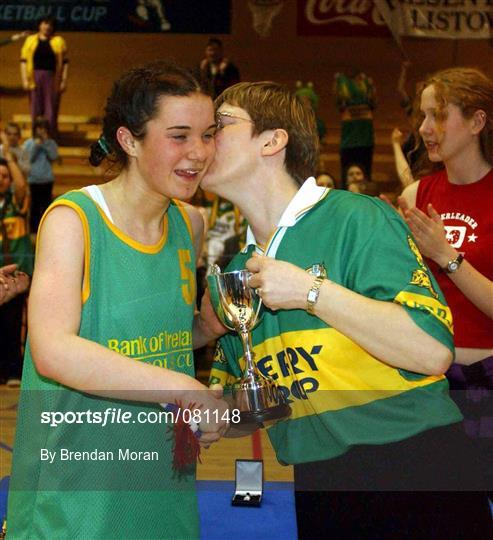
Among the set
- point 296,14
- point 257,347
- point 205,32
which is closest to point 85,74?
point 205,32

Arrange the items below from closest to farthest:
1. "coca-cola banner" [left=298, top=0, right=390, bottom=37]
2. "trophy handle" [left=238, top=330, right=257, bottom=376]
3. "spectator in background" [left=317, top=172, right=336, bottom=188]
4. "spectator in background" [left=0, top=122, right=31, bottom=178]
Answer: "trophy handle" [left=238, top=330, right=257, bottom=376] → "spectator in background" [left=317, top=172, right=336, bottom=188] → "spectator in background" [left=0, top=122, right=31, bottom=178] → "coca-cola banner" [left=298, top=0, right=390, bottom=37]

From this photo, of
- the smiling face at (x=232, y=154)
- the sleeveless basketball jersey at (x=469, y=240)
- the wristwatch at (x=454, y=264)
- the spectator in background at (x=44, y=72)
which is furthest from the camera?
the spectator in background at (x=44, y=72)

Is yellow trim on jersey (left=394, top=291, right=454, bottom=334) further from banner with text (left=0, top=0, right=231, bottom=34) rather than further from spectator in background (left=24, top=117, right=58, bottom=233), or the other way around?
banner with text (left=0, top=0, right=231, bottom=34)

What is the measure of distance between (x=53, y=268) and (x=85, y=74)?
12.4 metres

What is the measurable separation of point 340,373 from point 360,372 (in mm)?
41

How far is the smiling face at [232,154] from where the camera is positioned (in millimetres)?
2137

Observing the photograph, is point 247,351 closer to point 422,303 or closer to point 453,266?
point 422,303

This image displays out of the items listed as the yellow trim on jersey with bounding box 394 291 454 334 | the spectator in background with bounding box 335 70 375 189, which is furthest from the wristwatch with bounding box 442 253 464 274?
the spectator in background with bounding box 335 70 375 189

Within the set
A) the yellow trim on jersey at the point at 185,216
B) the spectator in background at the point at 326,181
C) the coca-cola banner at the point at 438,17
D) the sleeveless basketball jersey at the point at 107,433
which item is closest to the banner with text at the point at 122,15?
the coca-cola banner at the point at 438,17

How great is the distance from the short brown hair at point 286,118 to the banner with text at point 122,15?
9.99 meters

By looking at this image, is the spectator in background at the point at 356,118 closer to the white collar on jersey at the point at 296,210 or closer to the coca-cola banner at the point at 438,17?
the coca-cola banner at the point at 438,17

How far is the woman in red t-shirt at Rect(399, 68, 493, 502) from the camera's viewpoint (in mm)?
2979

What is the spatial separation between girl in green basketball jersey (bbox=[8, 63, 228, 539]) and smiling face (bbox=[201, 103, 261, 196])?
82 millimetres

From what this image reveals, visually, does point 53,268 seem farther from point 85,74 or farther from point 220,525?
point 85,74
